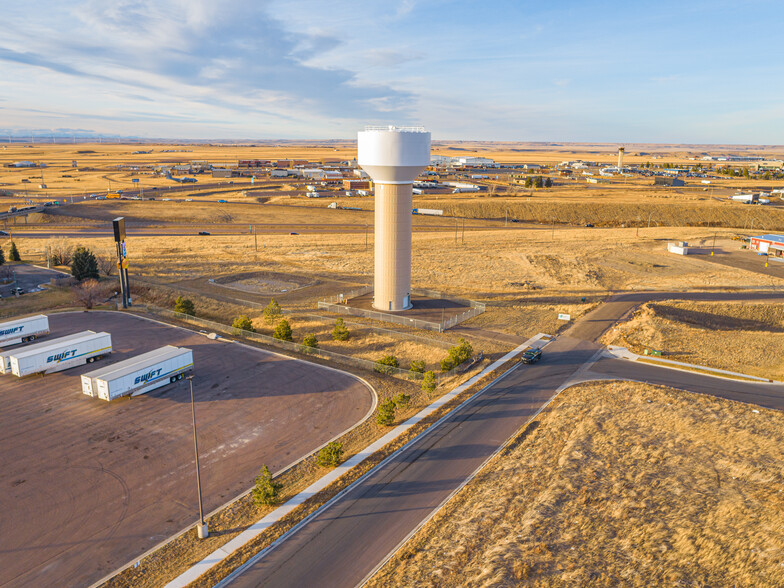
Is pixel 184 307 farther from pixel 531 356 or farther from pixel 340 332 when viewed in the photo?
pixel 531 356

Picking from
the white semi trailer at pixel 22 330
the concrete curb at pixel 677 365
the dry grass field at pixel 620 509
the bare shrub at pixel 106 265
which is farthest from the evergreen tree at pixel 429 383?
the bare shrub at pixel 106 265

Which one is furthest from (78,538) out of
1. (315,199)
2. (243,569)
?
(315,199)

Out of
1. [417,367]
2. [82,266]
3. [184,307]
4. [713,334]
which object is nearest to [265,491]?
[417,367]

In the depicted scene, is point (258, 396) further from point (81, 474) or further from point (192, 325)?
point (192, 325)

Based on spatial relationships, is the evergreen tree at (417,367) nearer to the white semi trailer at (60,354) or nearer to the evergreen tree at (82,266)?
the white semi trailer at (60,354)

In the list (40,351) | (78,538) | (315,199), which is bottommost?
(78,538)

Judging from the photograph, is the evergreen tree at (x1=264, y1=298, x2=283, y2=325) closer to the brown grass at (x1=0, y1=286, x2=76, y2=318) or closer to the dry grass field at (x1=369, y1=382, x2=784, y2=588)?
the brown grass at (x1=0, y1=286, x2=76, y2=318)
